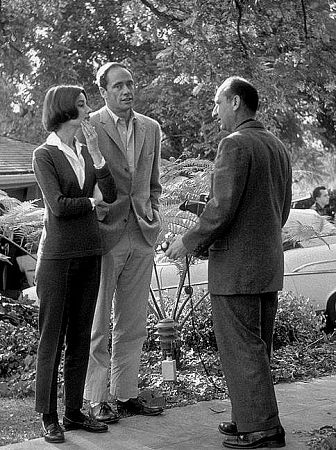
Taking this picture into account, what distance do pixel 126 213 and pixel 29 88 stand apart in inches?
668

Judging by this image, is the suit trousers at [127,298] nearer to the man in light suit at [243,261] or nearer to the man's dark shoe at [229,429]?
the man in light suit at [243,261]

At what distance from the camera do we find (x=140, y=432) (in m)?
5.41

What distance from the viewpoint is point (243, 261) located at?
→ 203 inches

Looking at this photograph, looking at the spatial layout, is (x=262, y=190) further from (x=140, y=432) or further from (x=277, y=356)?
(x=277, y=356)

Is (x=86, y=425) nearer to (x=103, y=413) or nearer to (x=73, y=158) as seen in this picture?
(x=103, y=413)

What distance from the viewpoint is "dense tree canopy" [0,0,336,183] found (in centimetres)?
1130

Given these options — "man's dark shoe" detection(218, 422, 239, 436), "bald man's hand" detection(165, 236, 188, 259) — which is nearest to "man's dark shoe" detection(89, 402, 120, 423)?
"man's dark shoe" detection(218, 422, 239, 436)

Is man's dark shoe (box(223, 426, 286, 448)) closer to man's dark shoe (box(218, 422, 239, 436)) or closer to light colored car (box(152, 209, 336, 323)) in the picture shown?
man's dark shoe (box(218, 422, 239, 436))

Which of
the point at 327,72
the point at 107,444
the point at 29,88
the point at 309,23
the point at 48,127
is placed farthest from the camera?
the point at 29,88

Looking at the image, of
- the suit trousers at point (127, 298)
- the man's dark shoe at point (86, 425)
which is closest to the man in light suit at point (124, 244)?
the suit trousers at point (127, 298)

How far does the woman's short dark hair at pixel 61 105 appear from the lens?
530 centimetres

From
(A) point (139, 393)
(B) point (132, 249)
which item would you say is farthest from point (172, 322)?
(B) point (132, 249)

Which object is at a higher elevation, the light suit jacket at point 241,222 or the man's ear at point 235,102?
the man's ear at point 235,102

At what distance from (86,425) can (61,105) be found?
81.6 inches
